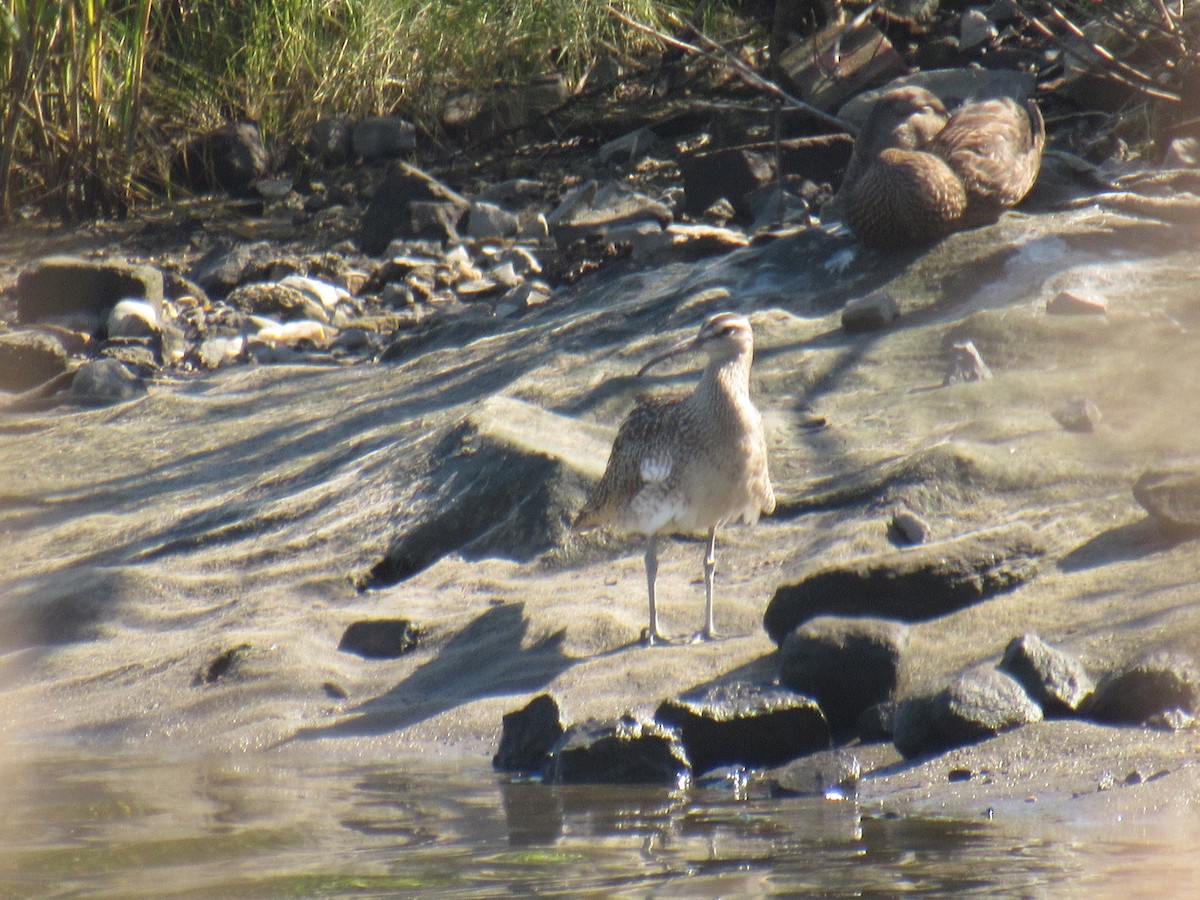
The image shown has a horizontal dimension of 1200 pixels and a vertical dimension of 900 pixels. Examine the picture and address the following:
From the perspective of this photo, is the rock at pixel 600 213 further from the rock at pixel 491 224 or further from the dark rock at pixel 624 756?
the dark rock at pixel 624 756

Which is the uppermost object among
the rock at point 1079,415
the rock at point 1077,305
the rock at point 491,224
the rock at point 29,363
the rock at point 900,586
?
the rock at point 1077,305

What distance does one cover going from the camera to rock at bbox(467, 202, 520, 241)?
41.1ft

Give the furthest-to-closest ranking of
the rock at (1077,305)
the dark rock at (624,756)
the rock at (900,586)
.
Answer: the rock at (1077,305)
the rock at (900,586)
the dark rock at (624,756)

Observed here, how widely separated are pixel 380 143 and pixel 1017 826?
11720 mm

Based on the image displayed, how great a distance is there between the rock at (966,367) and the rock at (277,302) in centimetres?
559

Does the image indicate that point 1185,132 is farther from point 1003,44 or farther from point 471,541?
point 471,541

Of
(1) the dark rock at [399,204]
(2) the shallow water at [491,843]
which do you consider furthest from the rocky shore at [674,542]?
(1) the dark rock at [399,204]

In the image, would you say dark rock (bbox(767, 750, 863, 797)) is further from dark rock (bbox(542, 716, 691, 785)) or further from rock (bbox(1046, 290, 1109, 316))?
rock (bbox(1046, 290, 1109, 316))

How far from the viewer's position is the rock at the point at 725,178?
11469 mm

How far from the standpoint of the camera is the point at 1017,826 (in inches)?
146

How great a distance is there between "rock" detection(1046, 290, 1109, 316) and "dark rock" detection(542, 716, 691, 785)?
3.63 metres

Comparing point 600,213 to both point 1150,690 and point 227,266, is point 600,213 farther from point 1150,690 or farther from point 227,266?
point 1150,690

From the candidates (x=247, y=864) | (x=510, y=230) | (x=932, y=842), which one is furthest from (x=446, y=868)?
(x=510, y=230)

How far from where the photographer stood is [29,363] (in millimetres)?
10914
